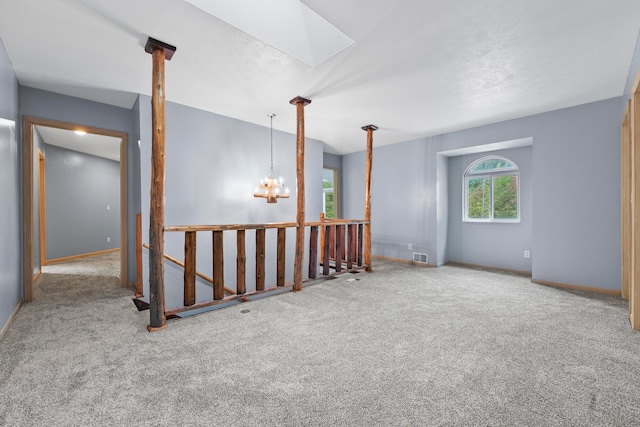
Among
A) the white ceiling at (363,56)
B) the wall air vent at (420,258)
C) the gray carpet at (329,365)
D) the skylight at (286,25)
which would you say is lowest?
the gray carpet at (329,365)

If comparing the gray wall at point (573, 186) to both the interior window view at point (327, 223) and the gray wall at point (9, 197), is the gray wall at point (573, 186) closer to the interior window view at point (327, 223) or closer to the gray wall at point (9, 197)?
the interior window view at point (327, 223)

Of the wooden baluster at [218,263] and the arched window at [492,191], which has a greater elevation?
the arched window at [492,191]

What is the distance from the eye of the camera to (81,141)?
601cm

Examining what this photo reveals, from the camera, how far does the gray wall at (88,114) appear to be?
3.38 meters

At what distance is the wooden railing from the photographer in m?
2.87

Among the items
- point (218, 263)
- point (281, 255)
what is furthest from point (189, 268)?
point (281, 255)

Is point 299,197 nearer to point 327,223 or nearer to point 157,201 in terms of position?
point 327,223

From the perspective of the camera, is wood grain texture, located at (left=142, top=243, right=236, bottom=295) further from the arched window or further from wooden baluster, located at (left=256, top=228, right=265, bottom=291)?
the arched window

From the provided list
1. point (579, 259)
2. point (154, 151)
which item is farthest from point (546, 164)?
point (154, 151)

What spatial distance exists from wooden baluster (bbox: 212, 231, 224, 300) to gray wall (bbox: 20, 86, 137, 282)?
1720mm

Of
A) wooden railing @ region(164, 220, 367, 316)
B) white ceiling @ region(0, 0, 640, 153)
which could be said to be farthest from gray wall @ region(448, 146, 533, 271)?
wooden railing @ region(164, 220, 367, 316)

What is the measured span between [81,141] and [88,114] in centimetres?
304

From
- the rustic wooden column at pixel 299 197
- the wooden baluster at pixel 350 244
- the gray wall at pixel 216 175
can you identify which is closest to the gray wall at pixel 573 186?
the wooden baluster at pixel 350 244

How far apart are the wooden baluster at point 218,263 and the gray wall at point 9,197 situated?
173 centimetres
